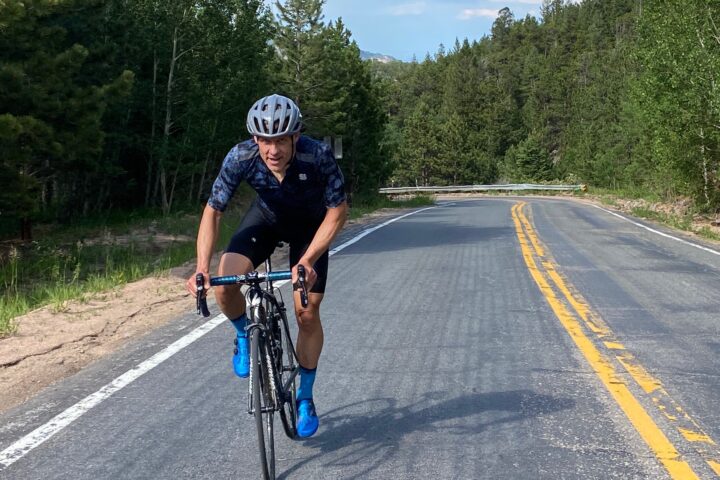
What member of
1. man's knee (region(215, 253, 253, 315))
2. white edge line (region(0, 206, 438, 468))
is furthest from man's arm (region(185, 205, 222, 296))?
white edge line (region(0, 206, 438, 468))

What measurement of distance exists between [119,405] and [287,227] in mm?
1736

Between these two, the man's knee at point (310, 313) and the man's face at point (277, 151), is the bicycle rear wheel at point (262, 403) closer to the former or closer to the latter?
the man's knee at point (310, 313)

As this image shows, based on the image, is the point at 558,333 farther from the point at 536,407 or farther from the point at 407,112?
the point at 407,112

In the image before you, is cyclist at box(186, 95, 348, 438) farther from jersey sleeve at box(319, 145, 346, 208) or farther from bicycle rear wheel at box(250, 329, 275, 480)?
bicycle rear wheel at box(250, 329, 275, 480)

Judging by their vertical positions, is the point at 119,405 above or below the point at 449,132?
below

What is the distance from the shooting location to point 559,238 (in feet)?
51.0

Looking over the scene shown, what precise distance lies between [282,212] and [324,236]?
1.56 ft

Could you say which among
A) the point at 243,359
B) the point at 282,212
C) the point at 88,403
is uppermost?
the point at 282,212

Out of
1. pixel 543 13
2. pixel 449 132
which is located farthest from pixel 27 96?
pixel 543 13

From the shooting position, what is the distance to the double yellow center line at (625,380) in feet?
12.6

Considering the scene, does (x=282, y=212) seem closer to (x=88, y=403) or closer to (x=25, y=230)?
(x=88, y=403)

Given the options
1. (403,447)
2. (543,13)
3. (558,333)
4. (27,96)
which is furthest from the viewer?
(543,13)

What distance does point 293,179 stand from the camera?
3.84 m

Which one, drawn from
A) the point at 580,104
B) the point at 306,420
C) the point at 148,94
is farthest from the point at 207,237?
the point at 580,104
